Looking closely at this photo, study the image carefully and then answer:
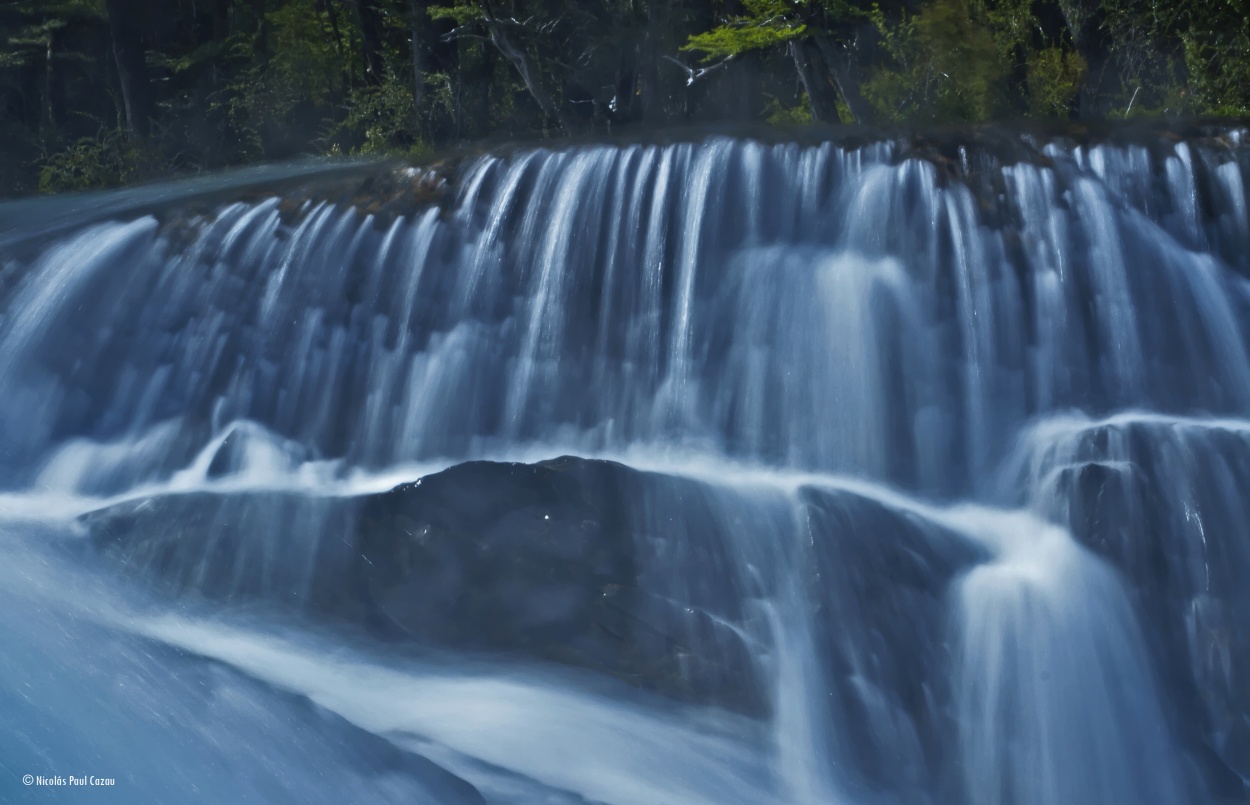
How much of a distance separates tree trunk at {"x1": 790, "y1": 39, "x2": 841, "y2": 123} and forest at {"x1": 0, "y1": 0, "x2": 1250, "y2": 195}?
2 cm

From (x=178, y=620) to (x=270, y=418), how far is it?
4.04 ft

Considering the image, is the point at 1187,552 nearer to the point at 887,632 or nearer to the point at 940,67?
the point at 887,632

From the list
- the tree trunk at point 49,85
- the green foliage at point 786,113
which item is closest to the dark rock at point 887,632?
the green foliage at point 786,113

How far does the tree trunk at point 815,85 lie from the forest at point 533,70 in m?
0.02

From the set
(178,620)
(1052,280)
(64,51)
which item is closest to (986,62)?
(1052,280)

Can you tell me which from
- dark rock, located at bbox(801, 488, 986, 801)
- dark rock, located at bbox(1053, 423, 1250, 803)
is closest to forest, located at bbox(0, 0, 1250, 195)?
dark rock, located at bbox(1053, 423, 1250, 803)

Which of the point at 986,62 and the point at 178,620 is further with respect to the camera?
the point at 986,62

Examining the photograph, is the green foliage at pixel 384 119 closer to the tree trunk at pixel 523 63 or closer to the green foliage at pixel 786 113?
the tree trunk at pixel 523 63

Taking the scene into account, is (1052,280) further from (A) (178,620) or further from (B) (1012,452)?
(A) (178,620)

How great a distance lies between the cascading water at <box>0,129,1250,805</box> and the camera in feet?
13.5

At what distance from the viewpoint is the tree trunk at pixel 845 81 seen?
29.8ft

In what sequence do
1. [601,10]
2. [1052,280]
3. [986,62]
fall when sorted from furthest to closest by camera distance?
[601,10] → [986,62] → [1052,280]

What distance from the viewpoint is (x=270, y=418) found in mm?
5738

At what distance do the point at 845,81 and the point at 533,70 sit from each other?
332 cm
